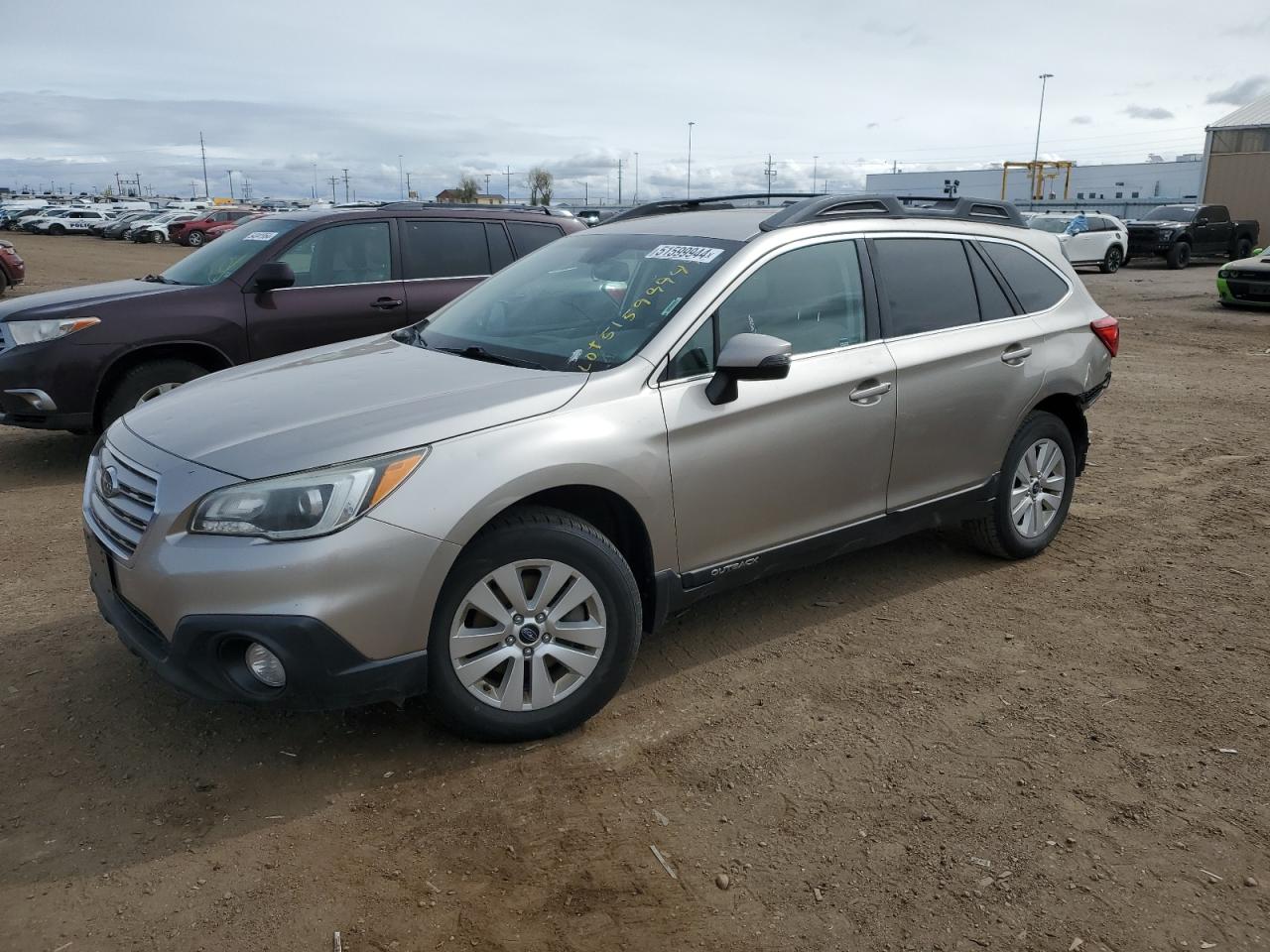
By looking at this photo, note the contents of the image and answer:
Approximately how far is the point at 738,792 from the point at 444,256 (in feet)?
18.1

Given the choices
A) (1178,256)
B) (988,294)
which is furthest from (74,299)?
(1178,256)

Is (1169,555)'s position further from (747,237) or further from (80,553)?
(80,553)

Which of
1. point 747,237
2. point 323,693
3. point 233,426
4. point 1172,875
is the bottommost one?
point 1172,875

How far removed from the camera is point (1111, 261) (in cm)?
2684

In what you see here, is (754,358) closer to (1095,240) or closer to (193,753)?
(193,753)

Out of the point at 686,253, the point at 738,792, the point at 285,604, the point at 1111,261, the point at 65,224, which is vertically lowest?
the point at 738,792

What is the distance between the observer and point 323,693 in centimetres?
301

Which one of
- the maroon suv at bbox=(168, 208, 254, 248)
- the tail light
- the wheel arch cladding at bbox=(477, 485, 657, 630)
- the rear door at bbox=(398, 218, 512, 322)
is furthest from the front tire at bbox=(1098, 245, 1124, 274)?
the maroon suv at bbox=(168, 208, 254, 248)

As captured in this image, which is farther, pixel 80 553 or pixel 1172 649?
pixel 80 553

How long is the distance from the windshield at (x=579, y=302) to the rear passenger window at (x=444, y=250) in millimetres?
2993

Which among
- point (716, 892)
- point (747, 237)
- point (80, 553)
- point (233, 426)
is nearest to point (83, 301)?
point (80, 553)

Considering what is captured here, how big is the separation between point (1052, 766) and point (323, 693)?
2.32 metres

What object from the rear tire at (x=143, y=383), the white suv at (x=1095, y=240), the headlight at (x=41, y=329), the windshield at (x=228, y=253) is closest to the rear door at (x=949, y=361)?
the rear tire at (x=143, y=383)

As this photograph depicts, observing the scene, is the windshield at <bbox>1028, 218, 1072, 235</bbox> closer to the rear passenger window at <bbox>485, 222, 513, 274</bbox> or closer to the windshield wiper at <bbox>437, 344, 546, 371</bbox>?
the rear passenger window at <bbox>485, 222, 513, 274</bbox>
